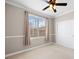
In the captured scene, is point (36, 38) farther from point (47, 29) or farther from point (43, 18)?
point (43, 18)

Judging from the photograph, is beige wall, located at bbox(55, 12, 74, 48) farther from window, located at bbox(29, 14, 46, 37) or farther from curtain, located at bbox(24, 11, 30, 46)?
curtain, located at bbox(24, 11, 30, 46)

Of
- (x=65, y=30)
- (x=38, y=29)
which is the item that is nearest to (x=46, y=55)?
(x=38, y=29)

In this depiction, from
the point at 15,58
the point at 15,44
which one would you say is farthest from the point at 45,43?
the point at 15,58

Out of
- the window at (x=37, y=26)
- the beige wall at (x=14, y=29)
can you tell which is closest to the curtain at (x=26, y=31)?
the beige wall at (x=14, y=29)

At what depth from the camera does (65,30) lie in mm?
5684

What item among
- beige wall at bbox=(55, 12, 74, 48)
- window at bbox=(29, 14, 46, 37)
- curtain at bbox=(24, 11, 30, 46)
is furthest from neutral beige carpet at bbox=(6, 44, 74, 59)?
window at bbox=(29, 14, 46, 37)

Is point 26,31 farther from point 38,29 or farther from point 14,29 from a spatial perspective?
point 38,29

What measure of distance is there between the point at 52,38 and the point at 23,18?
12.1 feet

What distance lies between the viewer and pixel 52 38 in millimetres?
6922

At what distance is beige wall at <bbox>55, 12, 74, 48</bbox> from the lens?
201 inches
